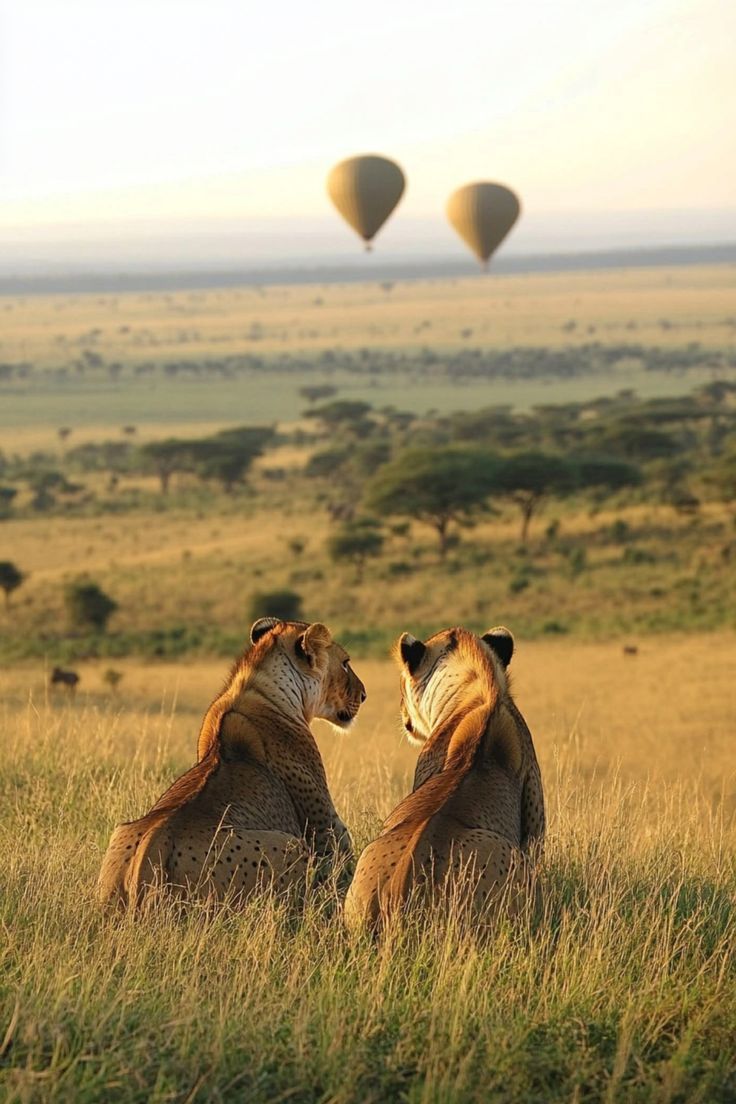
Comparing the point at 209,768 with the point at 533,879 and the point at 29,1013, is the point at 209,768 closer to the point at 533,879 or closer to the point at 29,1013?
the point at 533,879

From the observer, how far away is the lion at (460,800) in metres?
4.68

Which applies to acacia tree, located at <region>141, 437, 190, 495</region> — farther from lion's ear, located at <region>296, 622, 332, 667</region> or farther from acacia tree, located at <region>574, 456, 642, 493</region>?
lion's ear, located at <region>296, 622, 332, 667</region>

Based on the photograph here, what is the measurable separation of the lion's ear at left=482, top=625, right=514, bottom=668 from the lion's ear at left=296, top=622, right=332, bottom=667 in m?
0.55

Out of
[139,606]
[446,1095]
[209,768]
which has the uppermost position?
[209,768]

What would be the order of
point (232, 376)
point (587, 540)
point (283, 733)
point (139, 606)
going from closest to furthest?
1. point (283, 733)
2. point (139, 606)
3. point (587, 540)
4. point (232, 376)

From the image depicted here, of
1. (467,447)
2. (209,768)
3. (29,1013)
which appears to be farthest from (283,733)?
(467,447)

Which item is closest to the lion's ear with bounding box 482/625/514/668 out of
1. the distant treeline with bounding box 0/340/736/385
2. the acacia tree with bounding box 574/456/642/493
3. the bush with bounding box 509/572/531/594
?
the bush with bounding box 509/572/531/594

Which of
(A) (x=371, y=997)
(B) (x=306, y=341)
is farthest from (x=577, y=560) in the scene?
(B) (x=306, y=341)

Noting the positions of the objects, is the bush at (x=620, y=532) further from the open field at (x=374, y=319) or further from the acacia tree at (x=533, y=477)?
the open field at (x=374, y=319)

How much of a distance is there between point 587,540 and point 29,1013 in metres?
37.3

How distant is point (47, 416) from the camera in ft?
278

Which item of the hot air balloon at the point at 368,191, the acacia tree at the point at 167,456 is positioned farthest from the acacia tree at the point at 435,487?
the acacia tree at the point at 167,456

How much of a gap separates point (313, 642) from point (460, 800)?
1.06 m

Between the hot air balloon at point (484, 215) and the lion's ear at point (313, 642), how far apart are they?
134 feet
